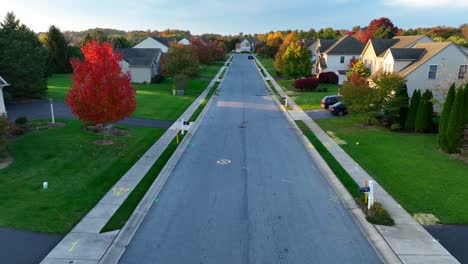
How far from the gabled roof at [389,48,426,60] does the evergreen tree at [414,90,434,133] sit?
10892mm

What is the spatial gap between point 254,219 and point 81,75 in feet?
44.8

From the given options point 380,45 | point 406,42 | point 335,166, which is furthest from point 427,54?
point 335,166

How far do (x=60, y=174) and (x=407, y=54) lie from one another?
32635mm

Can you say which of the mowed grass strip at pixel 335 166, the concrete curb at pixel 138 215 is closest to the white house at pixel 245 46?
the mowed grass strip at pixel 335 166

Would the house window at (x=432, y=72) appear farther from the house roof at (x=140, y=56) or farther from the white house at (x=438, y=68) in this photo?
the house roof at (x=140, y=56)

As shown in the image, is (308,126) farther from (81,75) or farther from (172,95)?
(172,95)

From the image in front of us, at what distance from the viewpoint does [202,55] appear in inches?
3433

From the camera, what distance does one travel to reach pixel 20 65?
36.8m

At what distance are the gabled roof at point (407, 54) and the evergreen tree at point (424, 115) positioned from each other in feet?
35.7

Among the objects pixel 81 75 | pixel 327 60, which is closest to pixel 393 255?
pixel 81 75

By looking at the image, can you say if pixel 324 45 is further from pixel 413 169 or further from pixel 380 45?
pixel 413 169

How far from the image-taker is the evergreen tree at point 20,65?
3631 cm

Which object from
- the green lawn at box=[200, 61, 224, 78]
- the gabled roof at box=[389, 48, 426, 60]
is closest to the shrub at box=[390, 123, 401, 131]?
the gabled roof at box=[389, 48, 426, 60]

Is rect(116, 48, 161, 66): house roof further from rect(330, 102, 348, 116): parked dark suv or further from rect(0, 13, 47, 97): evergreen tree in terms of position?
rect(330, 102, 348, 116): parked dark suv
